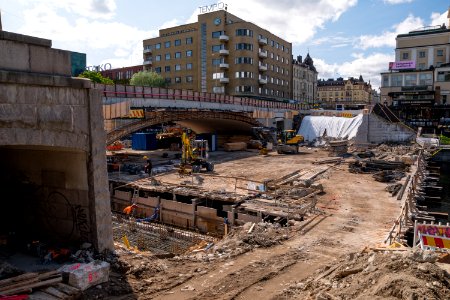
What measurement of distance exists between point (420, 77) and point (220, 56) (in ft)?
140

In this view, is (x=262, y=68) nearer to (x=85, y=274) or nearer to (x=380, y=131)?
(x=380, y=131)

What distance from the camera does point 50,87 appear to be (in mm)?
10227

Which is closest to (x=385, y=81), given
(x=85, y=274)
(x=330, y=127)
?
(x=330, y=127)

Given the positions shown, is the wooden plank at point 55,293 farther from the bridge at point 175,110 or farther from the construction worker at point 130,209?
the bridge at point 175,110

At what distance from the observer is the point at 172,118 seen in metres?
43.3

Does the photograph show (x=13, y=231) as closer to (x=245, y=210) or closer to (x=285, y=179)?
(x=245, y=210)

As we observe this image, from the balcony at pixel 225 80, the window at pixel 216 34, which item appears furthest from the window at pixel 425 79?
the window at pixel 216 34

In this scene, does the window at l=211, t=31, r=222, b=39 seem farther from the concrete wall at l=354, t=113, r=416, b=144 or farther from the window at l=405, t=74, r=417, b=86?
the window at l=405, t=74, r=417, b=86

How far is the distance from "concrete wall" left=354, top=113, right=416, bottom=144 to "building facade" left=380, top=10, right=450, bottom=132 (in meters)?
14.5

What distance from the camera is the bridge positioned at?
110ft

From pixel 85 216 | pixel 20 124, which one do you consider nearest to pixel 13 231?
pixel 85 216

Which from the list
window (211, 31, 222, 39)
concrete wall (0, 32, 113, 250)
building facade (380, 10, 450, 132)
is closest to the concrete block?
concrete wall (0, 32, 113, 250)

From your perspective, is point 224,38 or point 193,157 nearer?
point 193,157

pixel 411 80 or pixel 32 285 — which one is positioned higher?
pixel 411 80
